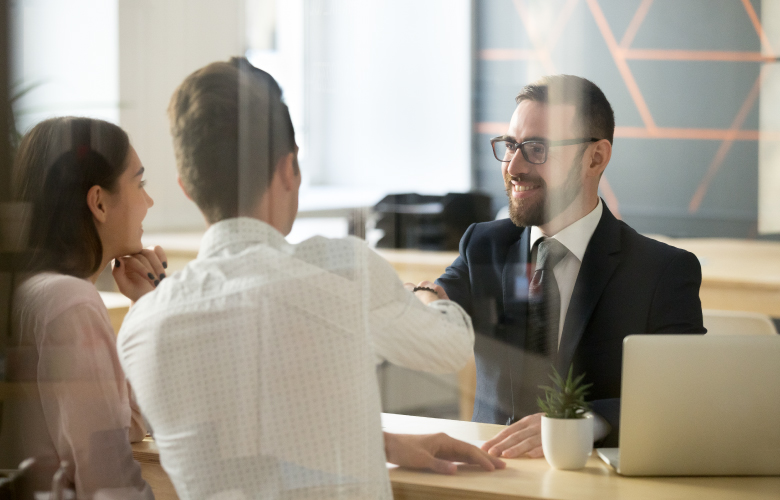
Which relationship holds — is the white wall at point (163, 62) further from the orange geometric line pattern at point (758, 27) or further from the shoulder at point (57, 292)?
the orange geometric line pattern at point (758, 27)

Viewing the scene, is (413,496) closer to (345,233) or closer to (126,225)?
(345,233)

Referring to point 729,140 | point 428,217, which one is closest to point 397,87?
point 428,217

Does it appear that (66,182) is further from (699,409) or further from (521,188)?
(699,409)

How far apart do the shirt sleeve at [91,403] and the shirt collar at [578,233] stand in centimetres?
82

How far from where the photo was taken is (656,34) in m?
1.58

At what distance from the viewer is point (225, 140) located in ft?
4.28

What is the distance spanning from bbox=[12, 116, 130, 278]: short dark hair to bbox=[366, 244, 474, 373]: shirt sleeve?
0.59 m

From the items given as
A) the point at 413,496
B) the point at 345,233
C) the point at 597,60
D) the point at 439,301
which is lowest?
the point at 413,496

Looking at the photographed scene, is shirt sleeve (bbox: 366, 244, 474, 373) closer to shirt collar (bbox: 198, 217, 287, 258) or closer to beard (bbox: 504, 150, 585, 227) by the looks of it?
shirt collar (bbox: 198, 217, 287, 258)

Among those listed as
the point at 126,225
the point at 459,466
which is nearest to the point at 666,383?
the point at 459,466

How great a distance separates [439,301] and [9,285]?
3.34 feet

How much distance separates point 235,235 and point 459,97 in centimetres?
57

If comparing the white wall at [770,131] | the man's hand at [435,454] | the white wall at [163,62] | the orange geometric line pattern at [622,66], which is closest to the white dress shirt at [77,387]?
the white wall at [163,62]

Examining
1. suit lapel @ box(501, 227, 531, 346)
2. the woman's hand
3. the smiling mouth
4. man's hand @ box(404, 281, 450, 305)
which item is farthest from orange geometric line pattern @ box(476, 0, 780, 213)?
the woman's hand
